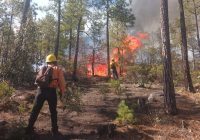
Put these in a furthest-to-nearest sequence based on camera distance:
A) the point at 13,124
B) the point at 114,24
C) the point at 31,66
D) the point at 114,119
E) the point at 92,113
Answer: the point at 114,24 → the point at 31,66 → the point at 92,113 → the point at 114,119 → the point at 13,124

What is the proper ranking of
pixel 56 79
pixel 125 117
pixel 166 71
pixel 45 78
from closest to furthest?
pixel 45 78, pixel 56 79, pixel 125 117, pixel 166 71

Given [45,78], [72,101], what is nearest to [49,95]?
[45,78]

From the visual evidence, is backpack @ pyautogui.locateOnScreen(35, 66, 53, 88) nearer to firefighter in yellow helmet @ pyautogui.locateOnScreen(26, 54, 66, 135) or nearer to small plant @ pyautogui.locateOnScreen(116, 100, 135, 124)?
firefighter in yellow helmet @ pyautogui.locateOnScreen(26, 54, 66, 135)

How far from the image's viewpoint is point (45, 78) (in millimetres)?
9180

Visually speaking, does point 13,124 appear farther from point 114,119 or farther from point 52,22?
point 52,22

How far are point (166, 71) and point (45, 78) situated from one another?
17.0ft

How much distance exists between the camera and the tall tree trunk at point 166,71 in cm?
1209

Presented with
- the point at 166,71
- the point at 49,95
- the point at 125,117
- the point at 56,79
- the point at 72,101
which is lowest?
the point at 125,117

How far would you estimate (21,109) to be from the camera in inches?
418

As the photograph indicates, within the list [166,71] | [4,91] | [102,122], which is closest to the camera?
[102,122]

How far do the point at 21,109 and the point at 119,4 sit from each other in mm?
25523

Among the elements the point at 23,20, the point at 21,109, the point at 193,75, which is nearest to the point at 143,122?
the point at 21,109

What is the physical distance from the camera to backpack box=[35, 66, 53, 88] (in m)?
9.17

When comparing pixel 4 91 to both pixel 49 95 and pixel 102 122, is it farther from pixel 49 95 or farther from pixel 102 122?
pixel 102 122
